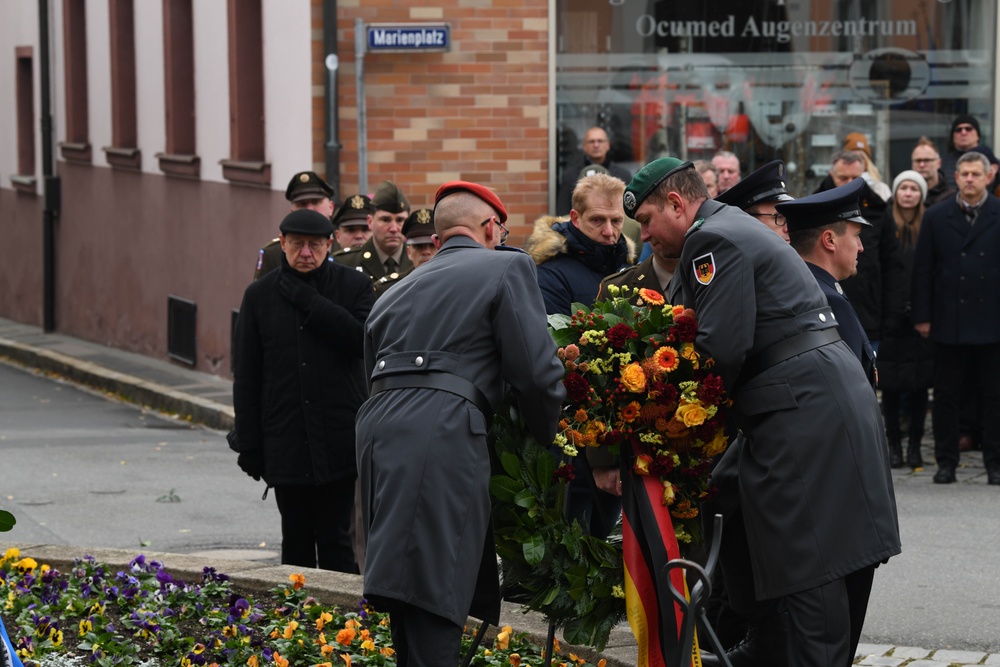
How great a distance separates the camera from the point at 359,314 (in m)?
7.52

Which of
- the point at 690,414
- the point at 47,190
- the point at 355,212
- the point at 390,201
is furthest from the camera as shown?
the point at 47,190

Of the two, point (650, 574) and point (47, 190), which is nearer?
point (650, 574)

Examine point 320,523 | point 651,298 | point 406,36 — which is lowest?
point 320,523

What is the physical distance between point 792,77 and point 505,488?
10.9 meters

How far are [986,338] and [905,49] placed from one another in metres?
4.95

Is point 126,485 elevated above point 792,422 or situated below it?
below

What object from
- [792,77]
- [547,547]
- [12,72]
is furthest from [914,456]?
[12,72]

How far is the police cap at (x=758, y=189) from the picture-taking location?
20.5 feet

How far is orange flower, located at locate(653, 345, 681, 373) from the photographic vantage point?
17.4ft

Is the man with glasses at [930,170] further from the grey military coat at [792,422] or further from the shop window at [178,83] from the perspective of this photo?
the grey military coat at [792,422]

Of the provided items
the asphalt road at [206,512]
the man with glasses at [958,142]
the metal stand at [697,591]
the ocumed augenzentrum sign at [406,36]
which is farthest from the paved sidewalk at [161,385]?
the ocumed augenzentrum sign at [406,36]

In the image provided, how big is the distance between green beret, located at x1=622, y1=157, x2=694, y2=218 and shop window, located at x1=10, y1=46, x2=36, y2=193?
20.1 metres

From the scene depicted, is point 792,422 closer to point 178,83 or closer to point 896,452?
point 896,452

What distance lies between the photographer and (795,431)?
5305mm
